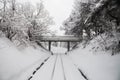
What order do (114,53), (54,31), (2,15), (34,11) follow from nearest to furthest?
(114,53) < (2,15) < (34,11) < (54,31)

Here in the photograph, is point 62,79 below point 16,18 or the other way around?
below

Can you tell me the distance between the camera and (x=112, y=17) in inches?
392

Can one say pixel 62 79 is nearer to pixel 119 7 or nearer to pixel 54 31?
pixel 119 7

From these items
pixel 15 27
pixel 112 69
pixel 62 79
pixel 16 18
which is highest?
pixel 16 18

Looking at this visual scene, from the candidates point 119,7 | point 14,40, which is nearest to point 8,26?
point 14,40

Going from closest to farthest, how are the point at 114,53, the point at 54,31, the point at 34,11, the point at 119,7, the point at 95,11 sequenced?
the point at 119,7, the point at 95,11, the point at 114,53, the point at 34,11, the point at 54,31

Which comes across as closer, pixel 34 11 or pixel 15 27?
pixel 15 27

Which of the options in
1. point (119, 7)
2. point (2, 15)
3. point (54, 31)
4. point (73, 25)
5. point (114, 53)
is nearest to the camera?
point (119, 7)

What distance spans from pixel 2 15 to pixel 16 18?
2.31 meters

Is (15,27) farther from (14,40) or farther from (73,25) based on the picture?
(73,25)

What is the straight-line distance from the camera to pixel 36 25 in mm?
32688

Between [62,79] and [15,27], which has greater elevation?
[15,27]

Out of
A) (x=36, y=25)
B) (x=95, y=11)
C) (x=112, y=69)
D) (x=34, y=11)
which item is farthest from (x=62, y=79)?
(x=34, y=11)

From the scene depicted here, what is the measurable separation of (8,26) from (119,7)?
13.8m
